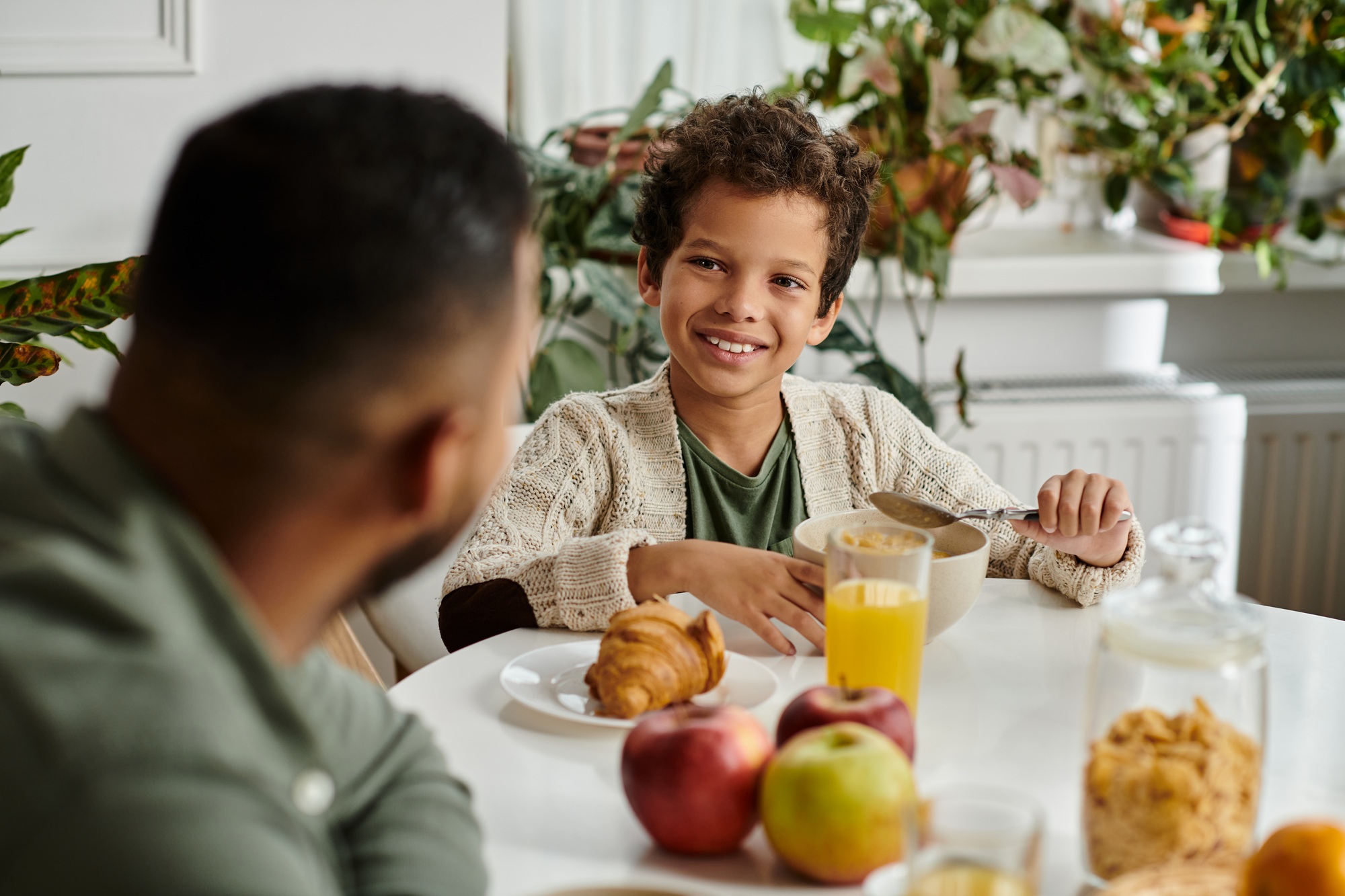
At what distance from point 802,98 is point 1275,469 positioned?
120 centimetres

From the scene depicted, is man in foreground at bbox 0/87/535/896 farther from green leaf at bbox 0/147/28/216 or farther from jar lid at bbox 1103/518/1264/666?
green leaf at bbox 0/147/28/216

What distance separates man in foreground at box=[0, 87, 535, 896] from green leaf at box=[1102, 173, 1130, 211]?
83.0 inches

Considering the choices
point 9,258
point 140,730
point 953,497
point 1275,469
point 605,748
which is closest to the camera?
point 140,730

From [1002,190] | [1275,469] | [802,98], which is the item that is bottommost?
[1275,469]

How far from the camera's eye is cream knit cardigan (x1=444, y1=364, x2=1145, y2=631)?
111 centimetres

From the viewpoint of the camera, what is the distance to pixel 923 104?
2186mm

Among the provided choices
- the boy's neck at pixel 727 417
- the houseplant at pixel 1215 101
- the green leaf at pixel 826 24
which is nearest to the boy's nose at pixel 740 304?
the boy's neck at pixel 727 417

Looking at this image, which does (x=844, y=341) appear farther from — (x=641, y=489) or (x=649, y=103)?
(x=641, y=489)

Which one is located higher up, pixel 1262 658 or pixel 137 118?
pixel 137 118

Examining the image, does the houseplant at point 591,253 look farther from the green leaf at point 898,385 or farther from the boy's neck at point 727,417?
the boy's neck at point 727,417

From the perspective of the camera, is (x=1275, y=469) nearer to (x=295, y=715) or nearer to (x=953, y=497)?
(x=953, y=497)

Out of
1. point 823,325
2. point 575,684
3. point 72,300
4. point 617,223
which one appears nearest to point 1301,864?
point 575,684

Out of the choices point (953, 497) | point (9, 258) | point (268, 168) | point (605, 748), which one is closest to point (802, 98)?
point (953, 497)

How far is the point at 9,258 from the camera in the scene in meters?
1.81
